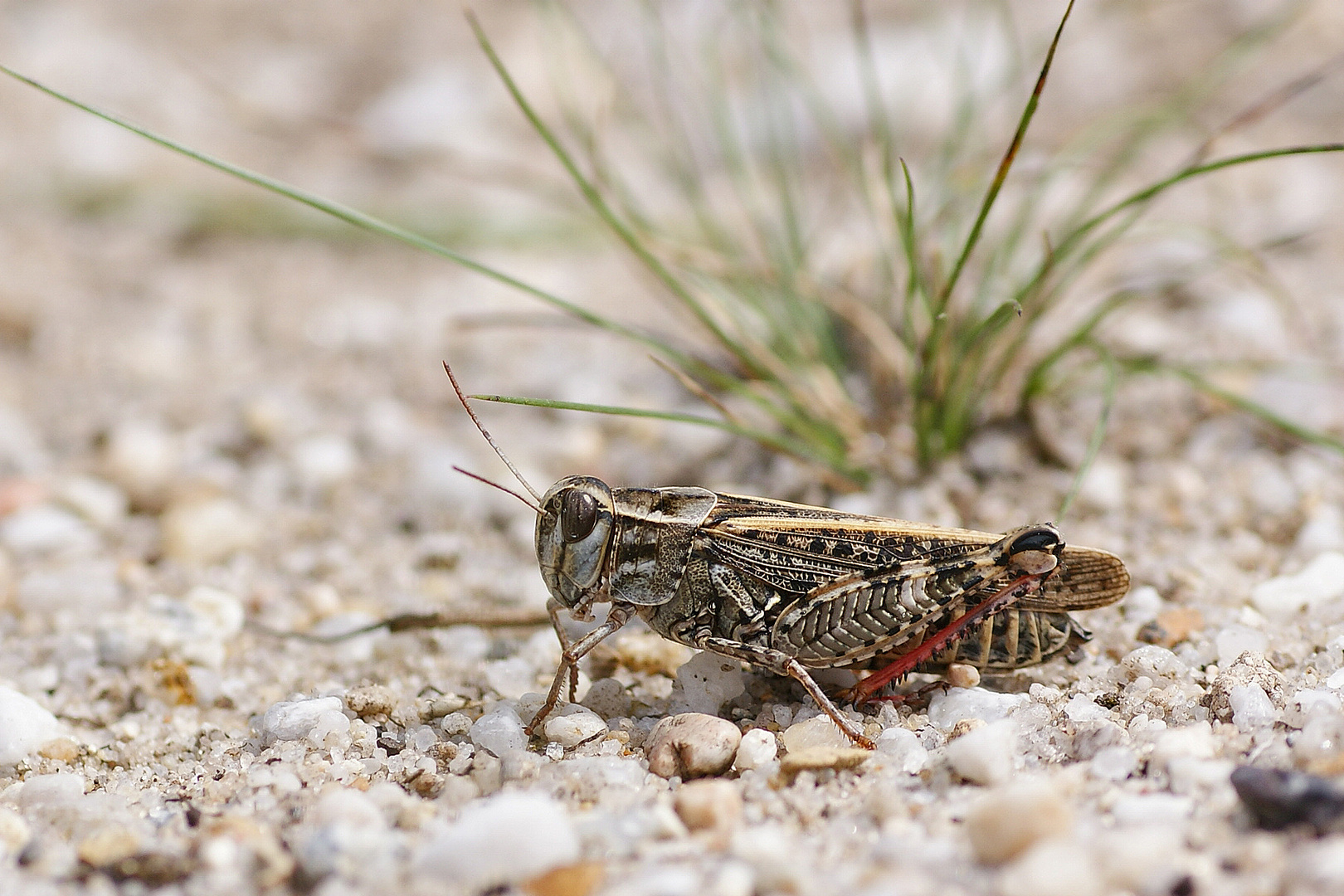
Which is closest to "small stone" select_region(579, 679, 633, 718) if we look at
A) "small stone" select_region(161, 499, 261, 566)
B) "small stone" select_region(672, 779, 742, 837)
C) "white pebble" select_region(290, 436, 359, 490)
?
"small stone" select_region(672, 779, 742, 837)

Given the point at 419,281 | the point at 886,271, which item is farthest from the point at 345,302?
the point at 886,271

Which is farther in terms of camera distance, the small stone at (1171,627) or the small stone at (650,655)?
the small stone at (650,655)

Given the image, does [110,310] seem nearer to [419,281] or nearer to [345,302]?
[345,302]

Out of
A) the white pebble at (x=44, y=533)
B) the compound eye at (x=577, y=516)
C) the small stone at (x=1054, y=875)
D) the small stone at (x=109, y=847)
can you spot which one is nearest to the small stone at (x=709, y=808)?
the small stone at (x=1054, y=875)

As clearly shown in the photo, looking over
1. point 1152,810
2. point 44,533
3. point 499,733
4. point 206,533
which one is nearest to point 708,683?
point 499,733

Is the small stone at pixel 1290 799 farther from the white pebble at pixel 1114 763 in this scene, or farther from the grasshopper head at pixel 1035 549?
the grasshopper head at pixel 1035 549

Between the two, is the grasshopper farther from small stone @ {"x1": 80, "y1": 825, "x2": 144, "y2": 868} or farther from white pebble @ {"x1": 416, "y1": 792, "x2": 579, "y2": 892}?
small stone @ {"x1": 80, "y1": 825, "x2": 144, "y2": 868}
